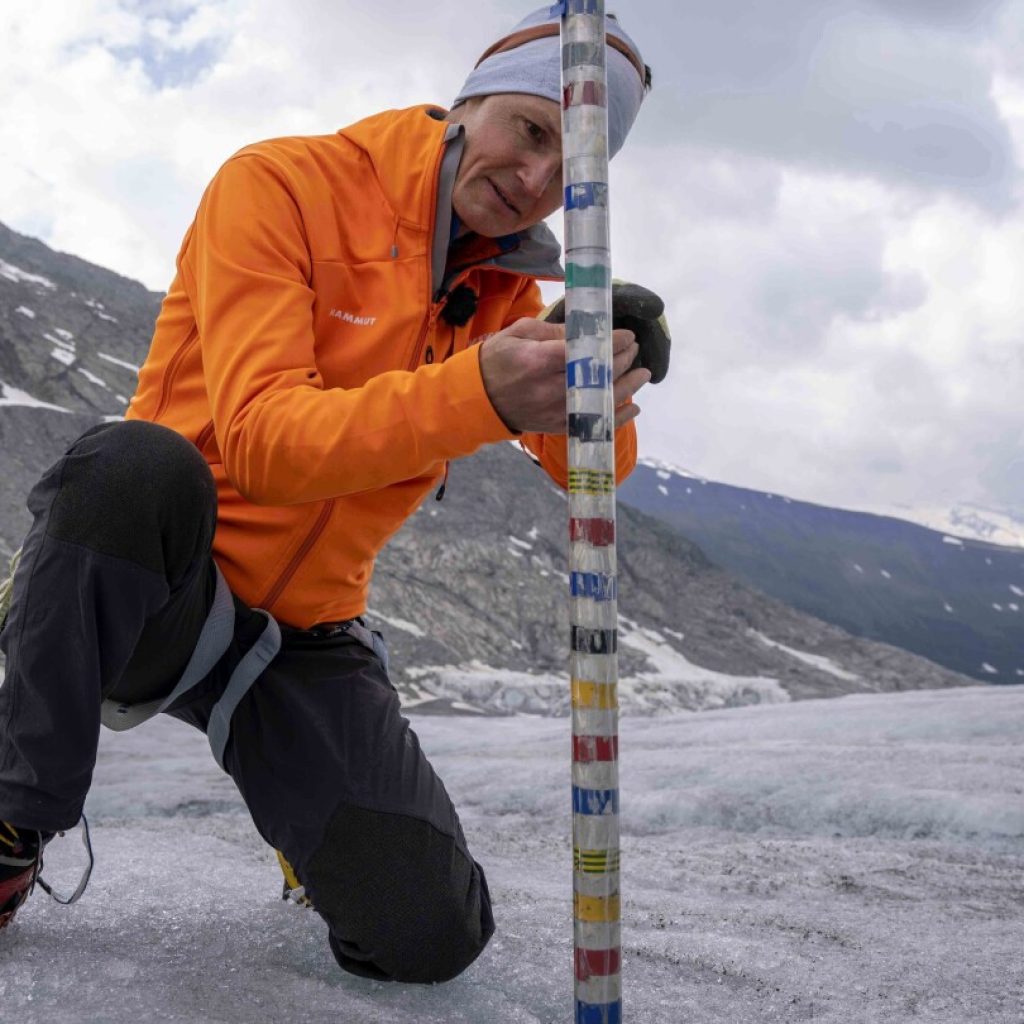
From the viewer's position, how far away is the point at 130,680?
2564 mm

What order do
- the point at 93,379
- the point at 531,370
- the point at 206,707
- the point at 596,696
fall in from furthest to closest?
the point at 93,379 < the point at 206,707 < the point at 531,370 < the point at 596,696

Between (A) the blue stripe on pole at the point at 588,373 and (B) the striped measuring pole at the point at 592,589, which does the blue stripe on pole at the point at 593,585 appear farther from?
(A) the blue stripe on pole at the point at 588,373

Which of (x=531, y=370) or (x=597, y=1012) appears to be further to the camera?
(x=531, y=370)

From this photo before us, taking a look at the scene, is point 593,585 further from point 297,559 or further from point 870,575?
point 870,575

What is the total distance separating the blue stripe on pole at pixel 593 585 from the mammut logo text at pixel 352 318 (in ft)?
3.76

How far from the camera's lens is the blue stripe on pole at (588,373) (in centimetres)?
174

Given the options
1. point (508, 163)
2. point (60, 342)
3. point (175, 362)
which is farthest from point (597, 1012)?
point (60, 342)

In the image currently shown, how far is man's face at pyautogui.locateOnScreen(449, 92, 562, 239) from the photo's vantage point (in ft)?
8.34

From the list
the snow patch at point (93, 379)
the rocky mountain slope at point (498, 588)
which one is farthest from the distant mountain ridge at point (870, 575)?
the snow patch at point (93, 379)

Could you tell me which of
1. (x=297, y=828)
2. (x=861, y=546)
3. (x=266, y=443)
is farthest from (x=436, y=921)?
(x=861, y=546)

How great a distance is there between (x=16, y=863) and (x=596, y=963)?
1483 millimetres

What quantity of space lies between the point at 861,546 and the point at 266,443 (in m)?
62.6

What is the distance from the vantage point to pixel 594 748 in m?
1.71

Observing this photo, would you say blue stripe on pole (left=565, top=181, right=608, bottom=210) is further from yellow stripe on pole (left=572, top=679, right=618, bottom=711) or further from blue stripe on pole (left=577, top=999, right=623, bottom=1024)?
blue stripe on pole (left=577, top=999, right=623, bottom=1024)
